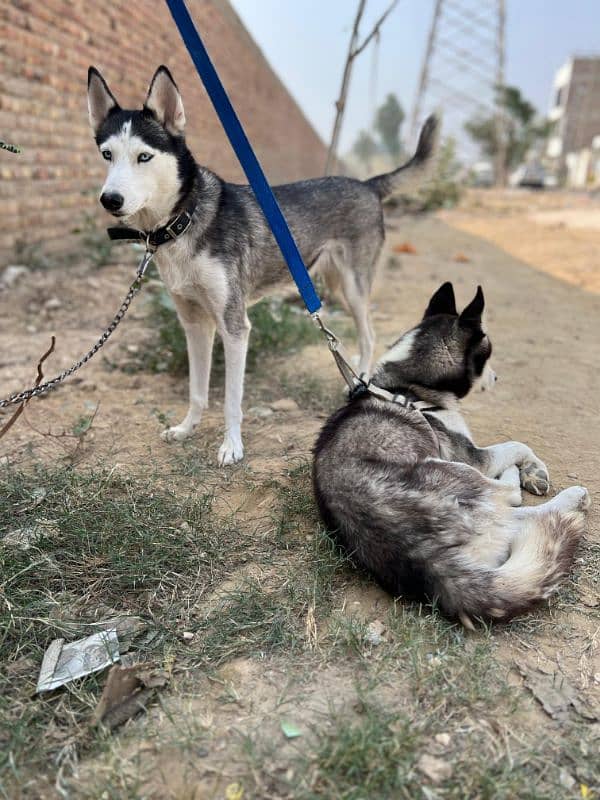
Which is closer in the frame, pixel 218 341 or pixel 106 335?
pixel 106 335

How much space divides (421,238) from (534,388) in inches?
318

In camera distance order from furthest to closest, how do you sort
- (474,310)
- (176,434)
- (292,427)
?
(292,427) → (176,434) → (474,310)

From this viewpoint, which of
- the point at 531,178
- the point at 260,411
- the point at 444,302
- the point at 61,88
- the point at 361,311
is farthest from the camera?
the point at 531,178

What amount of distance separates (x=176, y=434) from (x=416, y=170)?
2538mm

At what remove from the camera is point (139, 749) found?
1.63 m

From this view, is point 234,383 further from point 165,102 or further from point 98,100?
point 98,100

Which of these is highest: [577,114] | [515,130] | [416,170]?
[577,114]

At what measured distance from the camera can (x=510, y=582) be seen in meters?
2.06

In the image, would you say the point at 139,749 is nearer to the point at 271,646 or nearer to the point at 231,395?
the point at 271,646

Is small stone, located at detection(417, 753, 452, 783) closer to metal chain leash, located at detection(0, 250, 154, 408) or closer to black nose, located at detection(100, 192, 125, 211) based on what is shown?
metal chain leash, located at detection(0, 250, 154, 408)

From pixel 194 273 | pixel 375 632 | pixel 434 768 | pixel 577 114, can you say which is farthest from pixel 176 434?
pixel 577 114

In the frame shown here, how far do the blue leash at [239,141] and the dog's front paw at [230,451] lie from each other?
0.93 meters

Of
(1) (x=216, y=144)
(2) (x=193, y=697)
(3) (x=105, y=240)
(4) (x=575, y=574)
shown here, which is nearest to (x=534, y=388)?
(4) (x=575, y=574)

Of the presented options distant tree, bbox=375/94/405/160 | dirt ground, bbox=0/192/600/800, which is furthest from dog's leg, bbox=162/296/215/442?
distant tree, bbox=375/94/405/160
